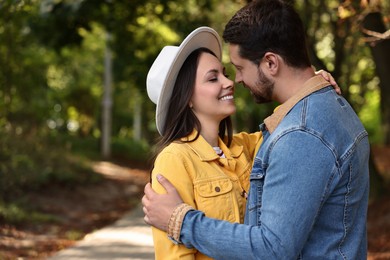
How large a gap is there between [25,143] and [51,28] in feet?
10.6

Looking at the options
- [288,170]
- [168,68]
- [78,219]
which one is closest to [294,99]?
[288,170]

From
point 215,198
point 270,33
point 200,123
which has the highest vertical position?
point 270,33

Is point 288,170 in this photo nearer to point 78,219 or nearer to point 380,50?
point 380,50

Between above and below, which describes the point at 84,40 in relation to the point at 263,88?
below

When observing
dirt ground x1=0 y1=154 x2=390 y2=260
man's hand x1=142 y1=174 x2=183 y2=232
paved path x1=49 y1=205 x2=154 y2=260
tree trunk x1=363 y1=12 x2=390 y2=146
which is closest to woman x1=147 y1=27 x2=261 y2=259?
man's hand x1=142 y1=174 x2=183 y2=232

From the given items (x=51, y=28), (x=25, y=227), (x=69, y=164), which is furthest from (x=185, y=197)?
(x=69, y=164)

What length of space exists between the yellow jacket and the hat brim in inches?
6.6

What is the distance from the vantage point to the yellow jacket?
2.81m

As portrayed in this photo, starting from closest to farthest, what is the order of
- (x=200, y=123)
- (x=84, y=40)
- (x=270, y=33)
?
(x=270, y=33), (x=200, y=123), (x=84, y=40)

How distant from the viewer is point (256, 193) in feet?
8.50

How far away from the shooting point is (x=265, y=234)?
2.40 m

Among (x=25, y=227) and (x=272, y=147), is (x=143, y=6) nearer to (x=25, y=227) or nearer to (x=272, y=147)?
(x=25, y=227)

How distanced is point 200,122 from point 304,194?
962mm

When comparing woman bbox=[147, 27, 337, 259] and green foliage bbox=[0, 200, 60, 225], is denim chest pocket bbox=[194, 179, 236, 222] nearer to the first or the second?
woman bbox=[147, 27, 337, 259]
